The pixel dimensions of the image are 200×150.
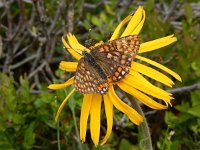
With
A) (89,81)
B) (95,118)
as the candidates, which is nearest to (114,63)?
(89,81)

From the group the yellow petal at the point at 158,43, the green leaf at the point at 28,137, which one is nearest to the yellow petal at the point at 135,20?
the yellow petal at the point at 158,43

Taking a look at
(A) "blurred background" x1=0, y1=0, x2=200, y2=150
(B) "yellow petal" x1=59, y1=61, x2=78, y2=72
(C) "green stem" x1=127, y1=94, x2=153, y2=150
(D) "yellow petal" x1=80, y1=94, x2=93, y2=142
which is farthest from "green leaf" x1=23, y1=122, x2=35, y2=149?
(C) "green stem" x1=127, y1=94, x2=153, y2=150

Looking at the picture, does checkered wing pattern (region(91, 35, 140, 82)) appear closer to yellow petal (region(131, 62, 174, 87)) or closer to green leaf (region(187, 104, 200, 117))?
yellow petal (region(131, 62, 174, 87))

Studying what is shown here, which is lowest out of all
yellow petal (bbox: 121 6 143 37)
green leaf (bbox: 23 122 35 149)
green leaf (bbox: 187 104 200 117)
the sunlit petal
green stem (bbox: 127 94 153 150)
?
green leaf (bbox: 23 122 35 149)

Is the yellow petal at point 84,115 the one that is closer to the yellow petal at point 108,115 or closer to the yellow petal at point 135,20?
the yellow petal at point 108,115

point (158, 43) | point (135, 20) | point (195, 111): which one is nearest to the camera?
point (158, 43)

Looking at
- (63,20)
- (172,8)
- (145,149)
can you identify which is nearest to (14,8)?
(63,20)

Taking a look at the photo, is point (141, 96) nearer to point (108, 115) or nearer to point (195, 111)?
point (108, 115)
